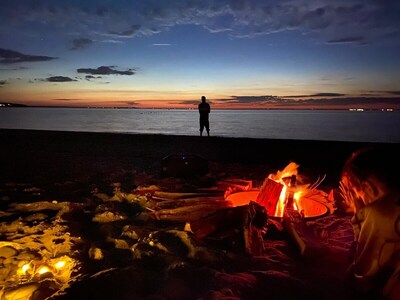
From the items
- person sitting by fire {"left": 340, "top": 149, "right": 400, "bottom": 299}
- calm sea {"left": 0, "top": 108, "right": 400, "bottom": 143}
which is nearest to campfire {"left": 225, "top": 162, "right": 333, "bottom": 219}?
person sitting by fire {"left": 340, "top": 149, "right": 400, "bottom": 299}

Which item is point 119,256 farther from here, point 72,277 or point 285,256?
point 285,256

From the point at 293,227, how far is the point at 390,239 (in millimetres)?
1738

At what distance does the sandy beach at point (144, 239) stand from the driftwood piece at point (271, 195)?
20.6 inches

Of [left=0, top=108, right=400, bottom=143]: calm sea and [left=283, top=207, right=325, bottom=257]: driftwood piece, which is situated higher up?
[left=283, top=207, right=325, bottom=257]: driftwood piece

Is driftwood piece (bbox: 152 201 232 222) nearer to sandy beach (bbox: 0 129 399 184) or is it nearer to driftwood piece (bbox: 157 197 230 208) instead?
driftwood piece (bbox: 157 197 230 208)

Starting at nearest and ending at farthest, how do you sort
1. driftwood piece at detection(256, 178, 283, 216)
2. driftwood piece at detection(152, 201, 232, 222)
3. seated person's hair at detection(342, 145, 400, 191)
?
seated person's hair at detection(342, 145, 400, 191) → driftwood piece at detection(256, 178, 283, 216) → driftwood piece at detection(152, 201, 232, 222)

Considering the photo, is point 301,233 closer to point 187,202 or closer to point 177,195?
point 187,202

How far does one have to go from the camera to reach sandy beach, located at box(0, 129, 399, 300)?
3.15m

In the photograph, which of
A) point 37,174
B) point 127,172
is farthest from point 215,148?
point 37,174

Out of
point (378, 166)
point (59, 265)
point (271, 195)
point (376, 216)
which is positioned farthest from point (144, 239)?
point (378, 166)

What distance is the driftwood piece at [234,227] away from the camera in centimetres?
413

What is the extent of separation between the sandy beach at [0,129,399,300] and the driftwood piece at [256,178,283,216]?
522 millimetres

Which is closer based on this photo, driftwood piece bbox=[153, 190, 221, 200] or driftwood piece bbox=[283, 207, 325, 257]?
driftwood piece bbox=[283, 207, 325, 257]

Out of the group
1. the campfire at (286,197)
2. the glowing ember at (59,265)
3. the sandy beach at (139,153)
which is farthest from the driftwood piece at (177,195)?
the glowing ember at (59,265)
